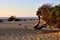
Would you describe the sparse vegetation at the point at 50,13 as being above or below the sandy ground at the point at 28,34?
above

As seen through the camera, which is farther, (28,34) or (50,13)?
(50,13)

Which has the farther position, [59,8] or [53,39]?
[59,8]

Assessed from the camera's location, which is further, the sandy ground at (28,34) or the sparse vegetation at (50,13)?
the sparse vegetation at (50,13)

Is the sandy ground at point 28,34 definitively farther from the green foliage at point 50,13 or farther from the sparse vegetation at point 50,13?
the green foliage at point 50,13

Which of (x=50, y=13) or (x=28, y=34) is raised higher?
(x=50, y=13)

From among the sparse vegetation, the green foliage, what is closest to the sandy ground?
the sparse vegetation

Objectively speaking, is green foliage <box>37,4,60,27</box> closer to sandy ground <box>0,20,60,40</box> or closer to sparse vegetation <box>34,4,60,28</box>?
sparse vegetation <box>34,4,60,28</box>

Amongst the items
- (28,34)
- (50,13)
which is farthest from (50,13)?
(28,34)

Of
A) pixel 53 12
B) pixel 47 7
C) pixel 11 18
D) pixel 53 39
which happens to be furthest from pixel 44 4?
pixel 11 18

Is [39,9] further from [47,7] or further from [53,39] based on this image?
[53,39]

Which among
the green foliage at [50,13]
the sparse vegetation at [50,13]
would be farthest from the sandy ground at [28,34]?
the green foliage at [50,13]

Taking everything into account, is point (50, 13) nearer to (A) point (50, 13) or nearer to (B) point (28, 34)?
(A) point (50, 13)

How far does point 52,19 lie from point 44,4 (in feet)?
7.93

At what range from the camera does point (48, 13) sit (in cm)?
2177
